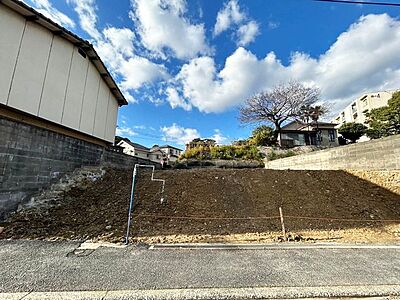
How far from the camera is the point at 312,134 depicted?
2073 centimetres

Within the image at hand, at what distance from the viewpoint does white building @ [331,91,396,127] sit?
85.6 feet

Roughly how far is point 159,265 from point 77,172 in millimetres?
5093

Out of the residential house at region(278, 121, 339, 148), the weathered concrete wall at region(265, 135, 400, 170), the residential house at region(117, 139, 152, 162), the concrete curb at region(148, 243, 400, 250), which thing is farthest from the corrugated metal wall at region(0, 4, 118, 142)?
the residential house at region(278, 121, 339, 148)

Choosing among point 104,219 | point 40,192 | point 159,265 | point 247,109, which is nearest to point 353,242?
point 159,265

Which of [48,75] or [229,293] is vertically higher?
[48,75]

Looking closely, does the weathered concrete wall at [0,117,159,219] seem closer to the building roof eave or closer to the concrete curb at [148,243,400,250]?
the building roof eave

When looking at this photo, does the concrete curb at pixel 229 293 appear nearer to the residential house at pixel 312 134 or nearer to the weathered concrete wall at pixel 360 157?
the weathered concrete wall at pixel 360 157

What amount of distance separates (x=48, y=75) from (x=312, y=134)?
2297 cm

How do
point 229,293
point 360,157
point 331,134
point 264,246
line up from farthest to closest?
1. point 331,134
2. point 360,157
3. point 264,246
4. point 229,293

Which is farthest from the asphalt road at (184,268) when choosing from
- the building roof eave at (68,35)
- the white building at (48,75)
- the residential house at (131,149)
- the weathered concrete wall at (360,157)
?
the residential house at (131,149)

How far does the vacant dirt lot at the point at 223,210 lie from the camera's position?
365 cm

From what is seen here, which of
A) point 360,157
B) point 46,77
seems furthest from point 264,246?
point 46,77

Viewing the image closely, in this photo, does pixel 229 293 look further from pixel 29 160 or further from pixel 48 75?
pixel 48 75

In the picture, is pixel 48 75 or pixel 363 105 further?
pixel 363 105
